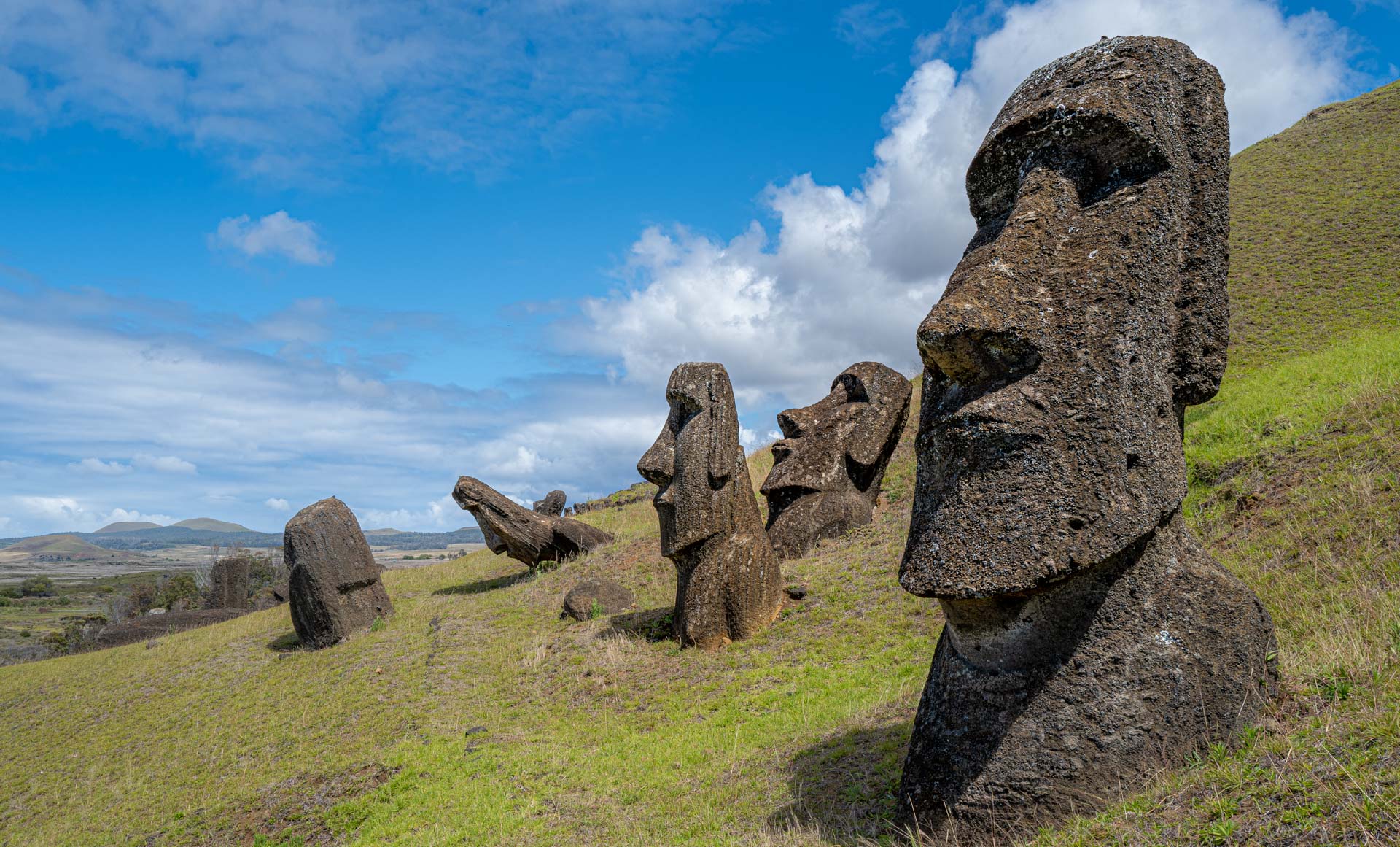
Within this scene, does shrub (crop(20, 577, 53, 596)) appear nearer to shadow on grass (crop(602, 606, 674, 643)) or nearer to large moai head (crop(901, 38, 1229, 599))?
shadow on grass (crop(602, 606, 674, 643))

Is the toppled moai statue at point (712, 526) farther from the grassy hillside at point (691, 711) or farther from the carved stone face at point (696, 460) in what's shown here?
the grassy hillside at point (691, 711)

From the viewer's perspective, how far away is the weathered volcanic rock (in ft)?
48.3

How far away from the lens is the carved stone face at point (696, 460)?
11.9 meters

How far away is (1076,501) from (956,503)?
1.95 ft

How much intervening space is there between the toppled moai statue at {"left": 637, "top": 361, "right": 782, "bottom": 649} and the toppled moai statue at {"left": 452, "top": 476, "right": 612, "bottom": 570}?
26.3 ft

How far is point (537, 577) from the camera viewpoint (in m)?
18.9

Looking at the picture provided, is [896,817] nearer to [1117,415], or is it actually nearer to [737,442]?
[1117,415]

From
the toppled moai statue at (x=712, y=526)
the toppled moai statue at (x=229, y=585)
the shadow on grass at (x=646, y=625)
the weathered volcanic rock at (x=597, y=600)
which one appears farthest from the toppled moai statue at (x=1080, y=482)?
the toppled moai statue at (x=229, y=585)

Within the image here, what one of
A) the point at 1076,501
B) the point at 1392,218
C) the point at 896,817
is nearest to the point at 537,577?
the point at 896,817

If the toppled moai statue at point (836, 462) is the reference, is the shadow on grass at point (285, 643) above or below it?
below

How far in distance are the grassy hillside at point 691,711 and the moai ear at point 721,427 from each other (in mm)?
2414

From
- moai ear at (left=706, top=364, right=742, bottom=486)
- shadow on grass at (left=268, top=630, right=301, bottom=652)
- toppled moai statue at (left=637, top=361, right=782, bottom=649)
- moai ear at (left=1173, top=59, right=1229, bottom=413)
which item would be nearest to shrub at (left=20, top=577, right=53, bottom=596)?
shadow on grass at (left=268, top=630, right=301, bottom=652)

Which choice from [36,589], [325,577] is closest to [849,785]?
[325,577]

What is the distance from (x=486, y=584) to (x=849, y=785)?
629 inches
